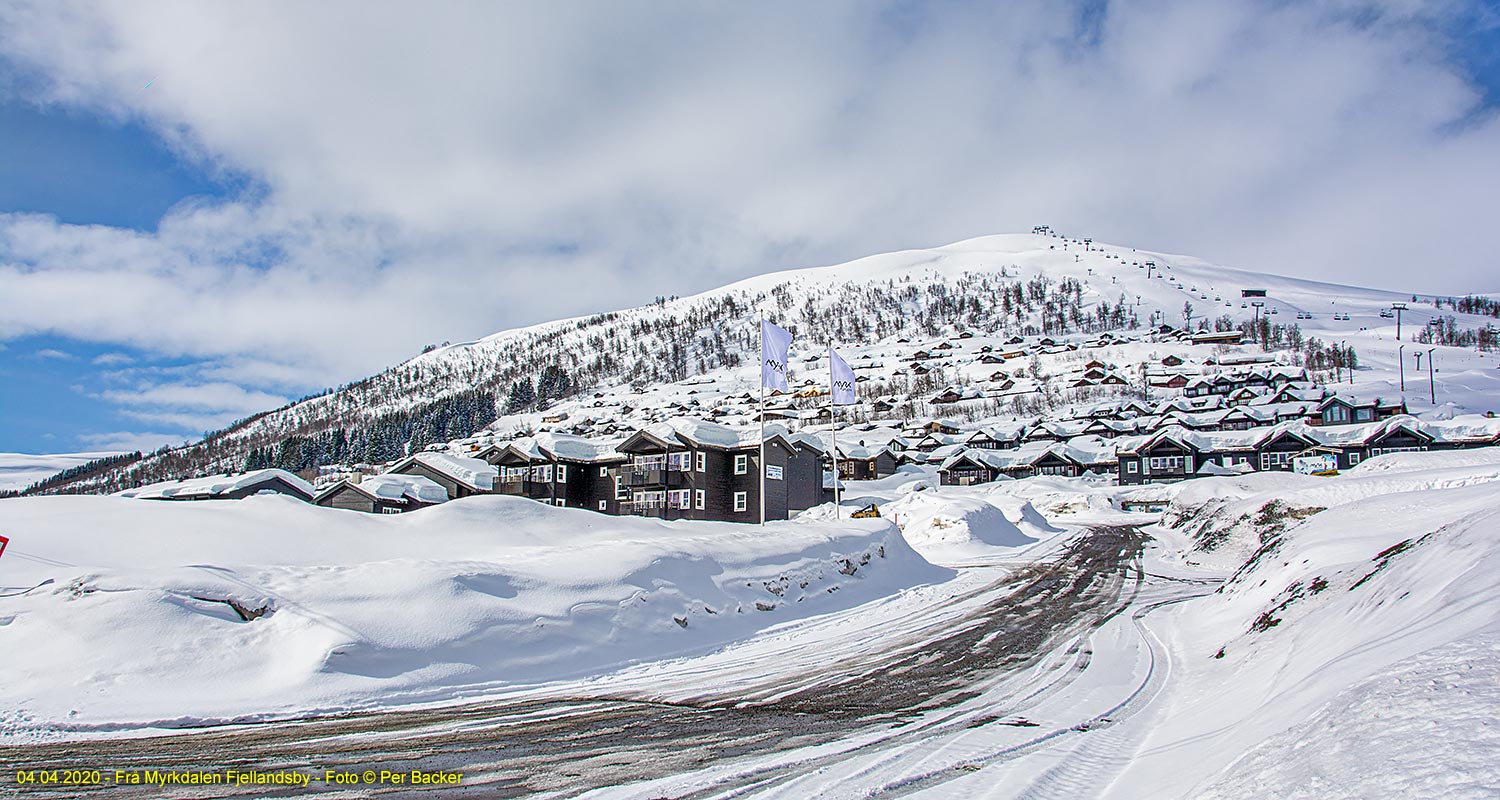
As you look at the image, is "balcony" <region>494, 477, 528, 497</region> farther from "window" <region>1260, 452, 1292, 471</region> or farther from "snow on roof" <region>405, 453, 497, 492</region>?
"window" <region>1260, 452, 1292, 471</region>

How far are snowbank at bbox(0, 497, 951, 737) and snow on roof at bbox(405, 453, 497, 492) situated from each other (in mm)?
44852

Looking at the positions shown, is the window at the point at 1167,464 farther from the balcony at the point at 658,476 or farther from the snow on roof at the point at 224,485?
the snow on roof at the point at 224,485

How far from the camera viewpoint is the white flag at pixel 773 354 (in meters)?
26.7

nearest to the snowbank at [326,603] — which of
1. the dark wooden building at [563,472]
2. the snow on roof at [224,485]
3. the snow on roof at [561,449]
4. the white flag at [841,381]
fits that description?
the white flag at [841,381]

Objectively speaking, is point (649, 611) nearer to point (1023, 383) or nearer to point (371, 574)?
point (371, 574)

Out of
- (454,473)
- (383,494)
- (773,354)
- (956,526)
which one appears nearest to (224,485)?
(383,494)

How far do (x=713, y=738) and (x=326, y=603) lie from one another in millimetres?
7063

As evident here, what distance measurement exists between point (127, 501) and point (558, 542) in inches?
395

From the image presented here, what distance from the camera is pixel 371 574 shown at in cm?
1298

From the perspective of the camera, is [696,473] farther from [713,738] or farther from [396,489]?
[713,738]

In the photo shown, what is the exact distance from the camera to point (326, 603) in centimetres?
1172

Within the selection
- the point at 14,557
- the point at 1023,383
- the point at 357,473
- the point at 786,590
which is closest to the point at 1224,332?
the point at 1023,383

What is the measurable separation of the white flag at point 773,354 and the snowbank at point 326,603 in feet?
24.6

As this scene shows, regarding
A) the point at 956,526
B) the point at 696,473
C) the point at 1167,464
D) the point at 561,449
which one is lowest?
the point at 1167,464
